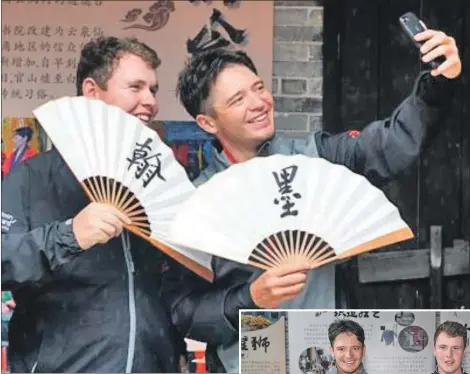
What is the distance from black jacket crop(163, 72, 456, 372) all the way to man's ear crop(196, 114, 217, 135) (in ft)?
0.35

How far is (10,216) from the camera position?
21.6ft

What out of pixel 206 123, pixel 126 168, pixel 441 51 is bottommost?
pixel 126 168

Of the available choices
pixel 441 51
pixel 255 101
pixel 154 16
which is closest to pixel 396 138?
pixel 441 51

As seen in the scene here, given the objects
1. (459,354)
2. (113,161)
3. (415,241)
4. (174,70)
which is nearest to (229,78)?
A: (174,70)

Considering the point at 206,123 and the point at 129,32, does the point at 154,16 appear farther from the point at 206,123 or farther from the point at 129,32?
the point at 206,123

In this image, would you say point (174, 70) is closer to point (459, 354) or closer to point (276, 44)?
point (276, 44)

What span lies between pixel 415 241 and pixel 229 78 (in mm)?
1208

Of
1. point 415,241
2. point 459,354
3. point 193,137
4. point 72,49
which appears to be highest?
point 72,49

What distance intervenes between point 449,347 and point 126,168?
1.73 metres

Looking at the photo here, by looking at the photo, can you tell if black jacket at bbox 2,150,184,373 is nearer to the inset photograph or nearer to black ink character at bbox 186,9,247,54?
the inset photograph

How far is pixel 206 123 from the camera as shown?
22.0ft

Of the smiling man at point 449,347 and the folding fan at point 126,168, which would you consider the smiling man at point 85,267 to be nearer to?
the folding fan at point 126,168

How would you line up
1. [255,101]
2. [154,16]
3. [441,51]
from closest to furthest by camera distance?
1. [441,51]
2. [255,101]
3. [154,16]

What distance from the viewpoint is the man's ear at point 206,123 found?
6.68m
